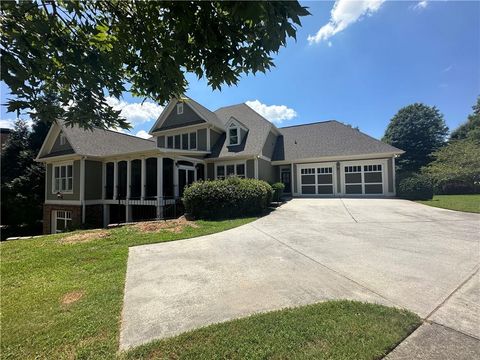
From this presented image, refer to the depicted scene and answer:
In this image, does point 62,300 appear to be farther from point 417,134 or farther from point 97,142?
point 417,134

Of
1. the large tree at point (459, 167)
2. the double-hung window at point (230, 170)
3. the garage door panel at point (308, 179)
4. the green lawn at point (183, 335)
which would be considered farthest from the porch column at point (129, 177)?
the large tree at point (459, 167)

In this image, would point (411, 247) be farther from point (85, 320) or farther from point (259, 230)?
point (85, 320)

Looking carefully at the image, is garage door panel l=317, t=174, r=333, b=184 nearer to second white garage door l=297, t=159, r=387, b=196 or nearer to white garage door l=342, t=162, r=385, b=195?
second white garage door l=297, t=159, r=387, b=196

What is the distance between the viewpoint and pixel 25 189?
20.7 meters

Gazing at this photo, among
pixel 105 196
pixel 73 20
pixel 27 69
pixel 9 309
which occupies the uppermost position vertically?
pixel 73 20

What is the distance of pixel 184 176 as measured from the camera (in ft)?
52.7

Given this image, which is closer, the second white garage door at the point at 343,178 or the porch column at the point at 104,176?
the porch column at the point at 104,176

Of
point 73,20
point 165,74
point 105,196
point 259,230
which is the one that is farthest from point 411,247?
point 105,196

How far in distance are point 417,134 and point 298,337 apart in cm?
3906

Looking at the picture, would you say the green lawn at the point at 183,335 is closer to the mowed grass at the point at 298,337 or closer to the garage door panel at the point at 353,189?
the mowed grass at the point at 298,337

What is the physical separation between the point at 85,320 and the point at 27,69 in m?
3.09

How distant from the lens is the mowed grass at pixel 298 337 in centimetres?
248

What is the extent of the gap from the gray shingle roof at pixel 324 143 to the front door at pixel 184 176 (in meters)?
7.56

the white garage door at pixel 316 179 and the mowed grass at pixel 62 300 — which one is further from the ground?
the white garage door at pixel 316 179
